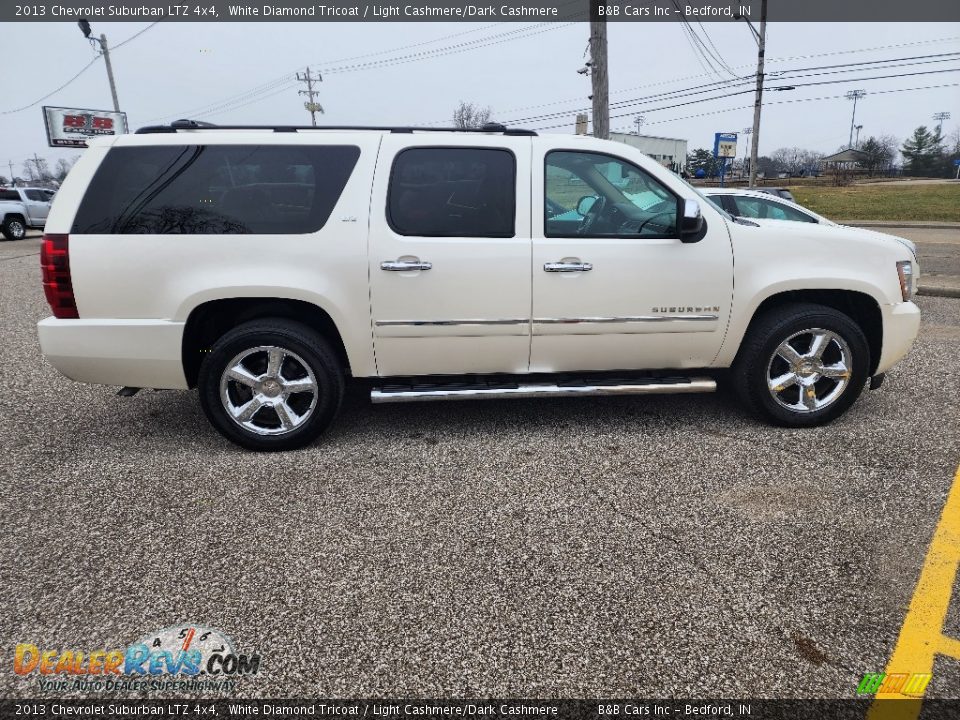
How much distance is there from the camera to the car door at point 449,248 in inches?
137

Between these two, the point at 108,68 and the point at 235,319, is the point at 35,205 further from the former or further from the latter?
the point at 235,319

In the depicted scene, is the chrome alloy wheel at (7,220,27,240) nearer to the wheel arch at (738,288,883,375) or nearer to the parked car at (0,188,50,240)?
the parked car at (0,188,50,240)

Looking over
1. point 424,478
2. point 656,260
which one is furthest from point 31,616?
point 656,260

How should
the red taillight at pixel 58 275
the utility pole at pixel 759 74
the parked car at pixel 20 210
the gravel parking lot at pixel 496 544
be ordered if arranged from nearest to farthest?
the gravel parking lot at pixel 496 544 → the red taillight at pixel 58 275 → the parked car at pixel 20 210 → the utility pole at pixel 759 74

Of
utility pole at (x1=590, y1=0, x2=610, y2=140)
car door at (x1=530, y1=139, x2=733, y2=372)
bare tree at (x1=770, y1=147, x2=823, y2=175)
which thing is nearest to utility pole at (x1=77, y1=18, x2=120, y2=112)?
utility pole at (x1=590, y1=0, x2=610, y2=140)

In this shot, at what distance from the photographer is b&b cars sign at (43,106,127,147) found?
41.1 m

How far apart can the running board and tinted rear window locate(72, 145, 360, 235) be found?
3.53 feet

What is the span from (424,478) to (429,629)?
1210mm

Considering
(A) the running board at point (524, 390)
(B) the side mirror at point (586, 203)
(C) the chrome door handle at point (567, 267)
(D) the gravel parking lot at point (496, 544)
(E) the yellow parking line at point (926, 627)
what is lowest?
(E) the yellow parking line at point (926, 627)

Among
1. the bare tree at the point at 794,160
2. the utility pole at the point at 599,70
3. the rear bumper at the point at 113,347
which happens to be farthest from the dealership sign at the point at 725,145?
the bare tree at the point at 794,160

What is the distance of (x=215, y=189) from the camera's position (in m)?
3.43

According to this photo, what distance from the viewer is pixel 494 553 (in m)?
2.66

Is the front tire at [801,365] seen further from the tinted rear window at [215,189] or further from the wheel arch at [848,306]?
→ the tinted rear window at [215,189]

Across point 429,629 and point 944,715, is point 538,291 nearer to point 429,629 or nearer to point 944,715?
point 429,629
